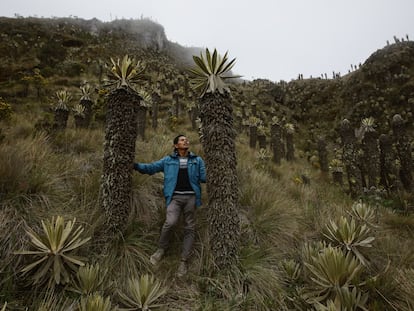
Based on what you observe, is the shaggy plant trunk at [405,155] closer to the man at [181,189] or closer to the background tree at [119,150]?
the man at [181,189]

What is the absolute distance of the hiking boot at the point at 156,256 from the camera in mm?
4057

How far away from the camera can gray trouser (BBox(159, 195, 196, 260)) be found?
13.9 feet

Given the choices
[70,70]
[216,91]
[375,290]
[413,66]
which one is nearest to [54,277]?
[216,91]

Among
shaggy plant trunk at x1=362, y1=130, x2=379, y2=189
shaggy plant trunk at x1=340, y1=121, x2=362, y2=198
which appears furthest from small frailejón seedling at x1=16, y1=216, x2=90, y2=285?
shaggy plant trunk at x1=362, y1=130, x2=379, y2=189

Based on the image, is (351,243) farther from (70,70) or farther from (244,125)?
(70,70)

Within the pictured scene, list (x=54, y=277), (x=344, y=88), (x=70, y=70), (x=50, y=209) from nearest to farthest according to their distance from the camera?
1. (x=54, y=277)
2. (x=50, y=209)
3. (x=70, y=70)
4. (x=344, y=88)

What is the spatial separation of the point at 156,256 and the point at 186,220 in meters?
0.73

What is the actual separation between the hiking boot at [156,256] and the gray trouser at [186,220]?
7 centimetres

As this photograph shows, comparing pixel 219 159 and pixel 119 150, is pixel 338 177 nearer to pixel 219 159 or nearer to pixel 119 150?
pixel 219 159

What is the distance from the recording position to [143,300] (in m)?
3.09

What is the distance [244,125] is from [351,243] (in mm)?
18027

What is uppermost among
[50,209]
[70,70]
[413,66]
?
[413,66]

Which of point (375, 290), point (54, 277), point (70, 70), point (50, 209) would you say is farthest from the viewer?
point (70, 70)

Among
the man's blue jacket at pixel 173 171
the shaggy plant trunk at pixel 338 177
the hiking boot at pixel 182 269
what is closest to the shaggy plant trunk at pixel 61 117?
the man's blue jacket at pixel 173 171
